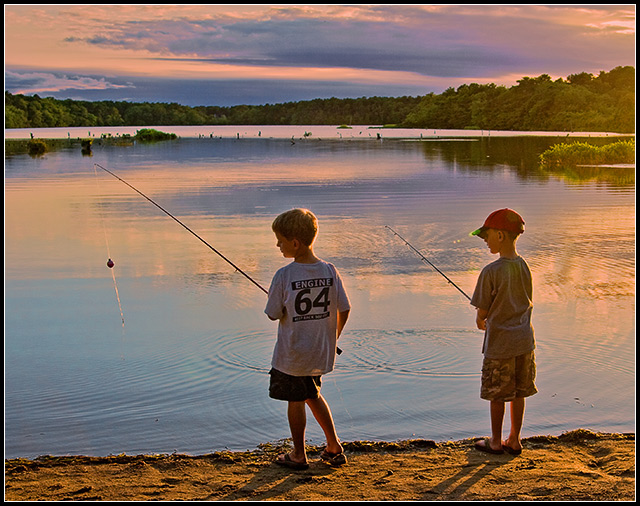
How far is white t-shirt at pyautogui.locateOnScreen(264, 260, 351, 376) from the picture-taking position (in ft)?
13.6

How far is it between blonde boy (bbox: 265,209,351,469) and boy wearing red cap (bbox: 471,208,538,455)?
877mm

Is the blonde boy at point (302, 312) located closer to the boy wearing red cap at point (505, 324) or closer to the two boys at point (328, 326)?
the two boys at point (328, 326)

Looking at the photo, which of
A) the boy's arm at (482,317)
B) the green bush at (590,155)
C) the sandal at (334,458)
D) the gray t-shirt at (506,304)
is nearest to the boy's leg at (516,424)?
the gray t-shirt at (506,304)

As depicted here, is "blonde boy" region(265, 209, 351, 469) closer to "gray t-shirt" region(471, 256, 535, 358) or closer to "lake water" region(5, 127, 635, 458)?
"gray t-shirt" region(471, 256, 535, 358)

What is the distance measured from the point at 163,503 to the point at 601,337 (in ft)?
16.3

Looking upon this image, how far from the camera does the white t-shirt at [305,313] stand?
4.15 metres

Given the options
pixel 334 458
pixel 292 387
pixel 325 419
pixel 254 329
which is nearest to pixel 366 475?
pixel 334 458

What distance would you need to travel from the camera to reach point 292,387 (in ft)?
14.0

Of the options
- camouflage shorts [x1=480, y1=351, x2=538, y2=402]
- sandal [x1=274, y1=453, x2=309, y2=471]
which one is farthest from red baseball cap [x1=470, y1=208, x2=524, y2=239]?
sandal [x1=274, y1=453, x2=309, y2=471]

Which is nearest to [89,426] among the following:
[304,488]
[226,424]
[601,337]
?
[226,424]

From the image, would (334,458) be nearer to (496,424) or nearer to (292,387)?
(292,387)

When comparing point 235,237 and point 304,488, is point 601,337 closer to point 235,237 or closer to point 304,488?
point 304,488

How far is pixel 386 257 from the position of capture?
1168cm

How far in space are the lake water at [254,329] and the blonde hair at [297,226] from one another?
1.61 meters
